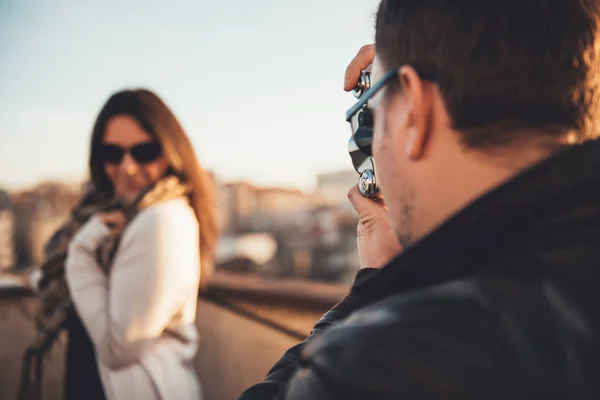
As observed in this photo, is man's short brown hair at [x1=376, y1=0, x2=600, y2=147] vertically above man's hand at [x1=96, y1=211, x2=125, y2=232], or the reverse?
man's short brown hair at [x1=376, y1=0, x2=600, y2=147]

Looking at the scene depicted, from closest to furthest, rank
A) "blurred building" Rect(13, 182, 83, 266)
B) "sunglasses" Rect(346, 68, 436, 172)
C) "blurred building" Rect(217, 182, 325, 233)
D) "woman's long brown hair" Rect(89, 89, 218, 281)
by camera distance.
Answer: "sunglasses" Rect(346, 68, 436, 172), "woman's long brown hair" Rect(89, 89, 218, 281), "blurred building" Rect(13, 182, 83, 266), "blurred building" Rect(217, 182, 325, 233)

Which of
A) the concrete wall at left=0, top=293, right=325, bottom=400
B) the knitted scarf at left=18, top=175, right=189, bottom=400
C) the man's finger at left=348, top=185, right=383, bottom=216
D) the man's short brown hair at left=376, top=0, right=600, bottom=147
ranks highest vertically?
the man's short brown hair at left=376, top=0, right=600, bottom=147

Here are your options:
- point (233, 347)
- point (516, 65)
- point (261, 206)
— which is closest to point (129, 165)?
point (233, 347)

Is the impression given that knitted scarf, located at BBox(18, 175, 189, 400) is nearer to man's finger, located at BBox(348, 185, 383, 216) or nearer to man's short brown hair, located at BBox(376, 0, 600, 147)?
man's finger, located at BBox(348, 185, 383, 216)

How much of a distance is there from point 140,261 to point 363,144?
127 centimetres

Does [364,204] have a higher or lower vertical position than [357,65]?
lower

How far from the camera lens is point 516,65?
2.38 ft

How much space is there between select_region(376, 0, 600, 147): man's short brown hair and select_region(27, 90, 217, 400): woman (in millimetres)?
1555

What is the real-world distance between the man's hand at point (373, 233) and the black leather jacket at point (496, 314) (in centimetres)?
40

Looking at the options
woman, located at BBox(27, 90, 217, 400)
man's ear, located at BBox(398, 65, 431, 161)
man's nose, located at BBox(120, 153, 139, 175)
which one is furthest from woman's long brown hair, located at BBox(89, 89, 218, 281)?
man's ear, located at BBox(398, 65, 431, 161)

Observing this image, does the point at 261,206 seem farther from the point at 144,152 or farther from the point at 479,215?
the point at 479,215

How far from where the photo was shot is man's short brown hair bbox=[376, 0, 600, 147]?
0.73m

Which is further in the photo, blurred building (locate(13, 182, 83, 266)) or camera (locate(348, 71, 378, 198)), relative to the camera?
blurred building (locate(13, 182, 83, 266))

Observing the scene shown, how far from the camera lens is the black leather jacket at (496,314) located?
546mm
